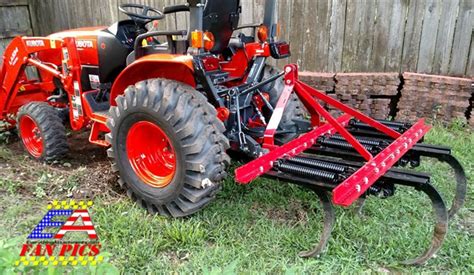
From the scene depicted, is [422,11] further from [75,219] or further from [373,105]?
[75,219]

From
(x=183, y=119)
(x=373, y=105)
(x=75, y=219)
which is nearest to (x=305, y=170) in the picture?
(x=183, y=119)

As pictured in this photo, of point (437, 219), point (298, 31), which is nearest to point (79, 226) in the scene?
point (437, 219)

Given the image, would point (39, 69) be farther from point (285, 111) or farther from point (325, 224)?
point (325, 224)

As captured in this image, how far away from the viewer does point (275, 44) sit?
3.25 meters

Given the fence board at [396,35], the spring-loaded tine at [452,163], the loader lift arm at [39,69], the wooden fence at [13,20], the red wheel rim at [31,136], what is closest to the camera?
the spring-loaded tine at [452,163]

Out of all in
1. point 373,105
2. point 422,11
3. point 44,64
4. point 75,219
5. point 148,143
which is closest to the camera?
point 75,219

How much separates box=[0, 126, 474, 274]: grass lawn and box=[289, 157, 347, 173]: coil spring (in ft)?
1.69

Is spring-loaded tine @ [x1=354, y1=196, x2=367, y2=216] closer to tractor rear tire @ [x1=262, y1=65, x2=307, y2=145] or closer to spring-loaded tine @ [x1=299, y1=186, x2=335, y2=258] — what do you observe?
spring-loaded tine @ [x1=299, y1=186, x2=335, y2=258]

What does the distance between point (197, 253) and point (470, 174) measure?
2.51m

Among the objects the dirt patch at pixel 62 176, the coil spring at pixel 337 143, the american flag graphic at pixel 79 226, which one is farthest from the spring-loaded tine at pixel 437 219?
the dirt patch at pixel 62 176

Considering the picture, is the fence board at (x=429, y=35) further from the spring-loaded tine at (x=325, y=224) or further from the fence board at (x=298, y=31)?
the spring-loaded tine at (x=325, y=224)

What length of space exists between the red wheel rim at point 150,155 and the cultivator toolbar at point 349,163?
817 mm

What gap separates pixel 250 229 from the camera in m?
2.81

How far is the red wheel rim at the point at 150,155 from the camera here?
3.01 metres
